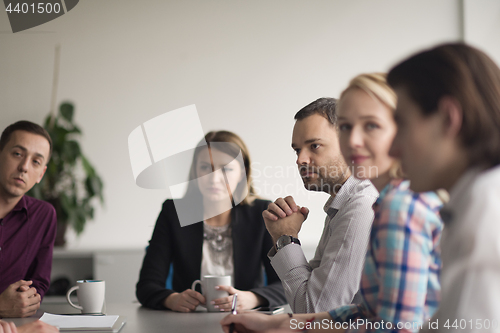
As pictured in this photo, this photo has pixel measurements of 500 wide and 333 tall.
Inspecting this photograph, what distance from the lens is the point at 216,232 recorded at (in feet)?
6.05

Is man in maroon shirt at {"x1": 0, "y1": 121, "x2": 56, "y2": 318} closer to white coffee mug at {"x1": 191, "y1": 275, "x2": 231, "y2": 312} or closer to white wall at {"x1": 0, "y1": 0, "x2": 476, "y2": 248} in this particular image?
white coffee mug at {"x1": 191, "y1": 275, "x2": 231, "y2": 312}

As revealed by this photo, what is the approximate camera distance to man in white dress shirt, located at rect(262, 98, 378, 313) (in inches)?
40.9

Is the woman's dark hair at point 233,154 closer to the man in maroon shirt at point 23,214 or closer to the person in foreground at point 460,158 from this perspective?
the man in maroon shirt at point 23,214

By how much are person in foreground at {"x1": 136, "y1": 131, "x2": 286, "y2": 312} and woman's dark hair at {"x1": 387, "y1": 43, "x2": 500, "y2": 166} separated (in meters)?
1.13

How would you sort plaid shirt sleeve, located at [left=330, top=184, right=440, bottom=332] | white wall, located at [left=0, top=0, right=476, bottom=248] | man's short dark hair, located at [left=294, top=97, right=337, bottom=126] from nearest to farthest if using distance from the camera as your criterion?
plaid shirt sleeve, located at [left=330, top=184, right=440, bottom=332], man's short dark hair, located at [left=294, top=97, right=337, bottom=126], white wall, located at [left=0, top=0, right=476, bottom=248]

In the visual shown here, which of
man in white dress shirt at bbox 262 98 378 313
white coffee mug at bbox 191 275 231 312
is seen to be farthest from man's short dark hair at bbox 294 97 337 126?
white coffee mug at bbox 191 275 231 312

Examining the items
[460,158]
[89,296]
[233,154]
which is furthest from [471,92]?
[233,154]

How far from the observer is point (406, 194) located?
0.66 meters

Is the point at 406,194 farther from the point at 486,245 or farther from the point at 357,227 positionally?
the point at 357,227

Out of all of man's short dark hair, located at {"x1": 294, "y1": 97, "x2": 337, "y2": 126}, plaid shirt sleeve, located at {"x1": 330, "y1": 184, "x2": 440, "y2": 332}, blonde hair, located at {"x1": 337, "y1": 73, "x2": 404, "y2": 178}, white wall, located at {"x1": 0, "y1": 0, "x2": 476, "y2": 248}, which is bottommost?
plaid shirt sleeve, located at {"x1": 330, "y1": 184, "x2": 440, "y2": 332}

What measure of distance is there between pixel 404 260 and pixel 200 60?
9.05 ft

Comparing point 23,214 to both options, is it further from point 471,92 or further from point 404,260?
point 471,92

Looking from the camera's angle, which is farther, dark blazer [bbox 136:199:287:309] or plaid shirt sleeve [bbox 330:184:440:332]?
dark blazer [bbox 136:199:287:309]

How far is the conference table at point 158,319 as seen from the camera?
106 cm
